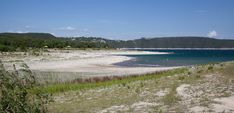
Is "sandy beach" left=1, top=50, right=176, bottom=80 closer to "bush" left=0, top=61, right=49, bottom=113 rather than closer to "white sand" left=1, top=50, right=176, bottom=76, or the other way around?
"white sand" left=1, top=50, right=176, bottom=76

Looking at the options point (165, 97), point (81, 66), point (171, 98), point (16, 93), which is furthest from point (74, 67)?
point (16, 93)

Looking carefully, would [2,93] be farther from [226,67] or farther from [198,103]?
[226,67]

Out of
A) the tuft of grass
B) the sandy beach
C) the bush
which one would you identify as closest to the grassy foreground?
the tuft of grass

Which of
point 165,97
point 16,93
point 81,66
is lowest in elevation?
point 81,66

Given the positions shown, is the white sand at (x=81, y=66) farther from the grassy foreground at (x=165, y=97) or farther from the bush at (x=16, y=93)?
the bush at (x=16, y=93)

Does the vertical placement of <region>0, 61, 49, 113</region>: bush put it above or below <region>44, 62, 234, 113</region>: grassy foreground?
above

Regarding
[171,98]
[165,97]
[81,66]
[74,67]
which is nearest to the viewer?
[171,98]

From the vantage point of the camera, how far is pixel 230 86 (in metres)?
20.4

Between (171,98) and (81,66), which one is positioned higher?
(171,98)

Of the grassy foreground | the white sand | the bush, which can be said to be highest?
the bush

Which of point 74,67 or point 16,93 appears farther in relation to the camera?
point 74,67

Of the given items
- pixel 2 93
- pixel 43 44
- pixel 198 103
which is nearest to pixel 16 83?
pixel 2 93

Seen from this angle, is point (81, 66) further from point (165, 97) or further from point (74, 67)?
point (165, 97)

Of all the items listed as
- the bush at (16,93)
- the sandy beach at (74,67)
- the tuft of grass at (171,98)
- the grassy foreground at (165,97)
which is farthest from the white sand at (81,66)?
the bush at (16,93)
